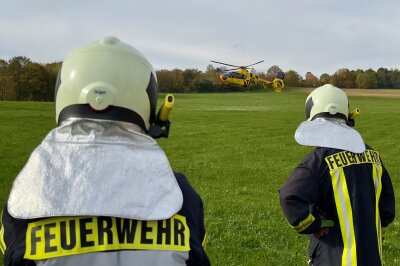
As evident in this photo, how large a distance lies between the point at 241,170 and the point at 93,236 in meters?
12.8

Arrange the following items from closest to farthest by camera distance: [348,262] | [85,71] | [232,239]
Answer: [85,71], [348,262], [232,239]

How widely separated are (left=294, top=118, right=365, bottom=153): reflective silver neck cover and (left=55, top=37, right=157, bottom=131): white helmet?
5.80 feet

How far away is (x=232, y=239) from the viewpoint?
7074 millimetres

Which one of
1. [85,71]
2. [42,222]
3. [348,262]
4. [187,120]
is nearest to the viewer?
[42,222]

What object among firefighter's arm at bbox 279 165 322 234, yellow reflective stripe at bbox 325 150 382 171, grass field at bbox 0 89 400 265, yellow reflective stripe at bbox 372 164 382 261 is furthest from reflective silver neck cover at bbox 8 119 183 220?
grass field at bbox 0 89 400 265

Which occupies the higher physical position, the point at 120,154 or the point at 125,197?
the point at 120,154

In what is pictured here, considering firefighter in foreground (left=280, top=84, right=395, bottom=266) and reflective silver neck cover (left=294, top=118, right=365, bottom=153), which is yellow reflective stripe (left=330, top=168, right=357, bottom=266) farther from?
reflective silver neck cover (left=294, top=118, right=365, bottom=153)

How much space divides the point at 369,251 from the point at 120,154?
91.9 inches

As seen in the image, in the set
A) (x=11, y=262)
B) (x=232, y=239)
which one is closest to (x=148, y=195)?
(x=11, y=262)

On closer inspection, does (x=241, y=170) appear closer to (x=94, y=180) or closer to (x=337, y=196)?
(x=337, y=196)

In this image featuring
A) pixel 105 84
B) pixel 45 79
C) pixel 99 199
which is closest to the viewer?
pixel 99 199

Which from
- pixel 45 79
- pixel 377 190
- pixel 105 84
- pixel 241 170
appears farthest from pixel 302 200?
pixel 45 79

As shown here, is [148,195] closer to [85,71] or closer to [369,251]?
[85,71]

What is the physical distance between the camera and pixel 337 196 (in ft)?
10.9
